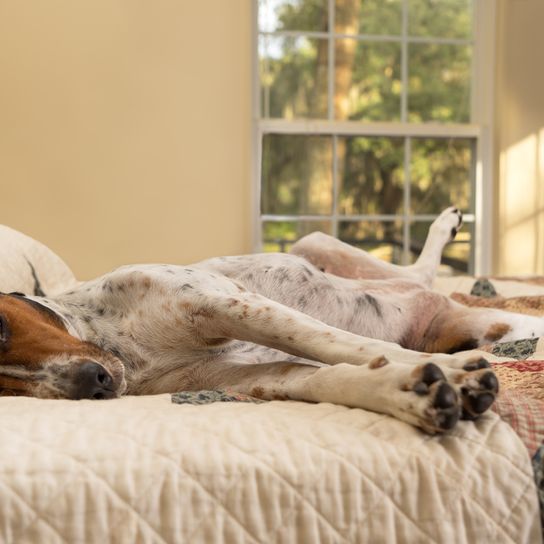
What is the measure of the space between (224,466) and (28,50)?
3568 millimetres

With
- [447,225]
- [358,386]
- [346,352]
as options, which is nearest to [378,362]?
[358,386]

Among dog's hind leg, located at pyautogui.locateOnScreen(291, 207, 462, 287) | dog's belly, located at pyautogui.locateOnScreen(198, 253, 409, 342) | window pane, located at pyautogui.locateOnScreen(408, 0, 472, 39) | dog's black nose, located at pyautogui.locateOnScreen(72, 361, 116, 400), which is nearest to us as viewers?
dog's black nose, located at pyautogui.locateOnScreen(72, 361, 116, 400)

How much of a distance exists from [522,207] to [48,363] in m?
3.49

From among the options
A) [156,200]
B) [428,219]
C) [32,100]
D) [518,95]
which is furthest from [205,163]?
[518,95]

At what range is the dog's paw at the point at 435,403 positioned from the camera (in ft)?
3.54

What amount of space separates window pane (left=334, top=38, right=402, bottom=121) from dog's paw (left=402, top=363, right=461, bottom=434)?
136 inches

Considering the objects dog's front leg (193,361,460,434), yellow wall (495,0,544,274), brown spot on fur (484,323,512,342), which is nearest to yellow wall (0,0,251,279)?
yellow wall (495,0,544,274)

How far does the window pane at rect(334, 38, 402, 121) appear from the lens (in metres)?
4.41

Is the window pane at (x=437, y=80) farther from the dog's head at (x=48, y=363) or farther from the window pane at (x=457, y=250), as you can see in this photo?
the dog's head at (x=48, y=363)

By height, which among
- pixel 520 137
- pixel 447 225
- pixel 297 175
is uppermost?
pixel 520 137

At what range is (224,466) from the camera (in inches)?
41.1

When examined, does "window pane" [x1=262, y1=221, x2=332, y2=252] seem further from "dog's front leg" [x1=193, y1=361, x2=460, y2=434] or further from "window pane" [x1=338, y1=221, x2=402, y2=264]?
"dog's front leg" [x1=193, y1=361, x2=460, y2=434]

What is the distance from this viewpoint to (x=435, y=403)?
42.6 inches

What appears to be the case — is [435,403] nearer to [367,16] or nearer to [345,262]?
[345,262]
